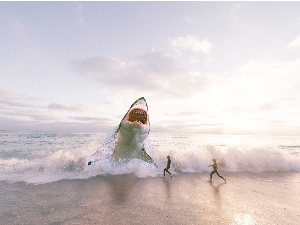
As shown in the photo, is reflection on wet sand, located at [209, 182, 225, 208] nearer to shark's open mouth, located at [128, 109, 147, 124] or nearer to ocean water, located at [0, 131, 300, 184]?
ocean water, located at [0, 131, 300, 184]

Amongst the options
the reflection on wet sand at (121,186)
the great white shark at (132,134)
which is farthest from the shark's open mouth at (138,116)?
the reflection on wet sand at (121,186)

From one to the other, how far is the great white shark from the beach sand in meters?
1.89

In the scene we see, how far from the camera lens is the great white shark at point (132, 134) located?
7285mm

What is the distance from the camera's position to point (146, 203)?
7113 millimetres

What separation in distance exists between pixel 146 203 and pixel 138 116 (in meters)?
3.88

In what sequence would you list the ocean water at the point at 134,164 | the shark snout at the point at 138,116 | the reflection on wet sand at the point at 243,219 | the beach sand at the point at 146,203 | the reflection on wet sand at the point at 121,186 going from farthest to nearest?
1. the ocean water at the point at 134,164
2. the reflection on wet sand at the point at 121,186
3. the shark snout at the point at 138,116
4. the beach sand at the point at 146,203
5. the reflection on wet sand at the point at 243,219

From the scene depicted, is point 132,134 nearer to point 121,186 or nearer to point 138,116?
point 138,116

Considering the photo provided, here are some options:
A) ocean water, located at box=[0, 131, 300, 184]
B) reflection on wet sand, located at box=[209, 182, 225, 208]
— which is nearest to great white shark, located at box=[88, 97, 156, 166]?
ocean water, located at box=[0, 131, 300, 184]

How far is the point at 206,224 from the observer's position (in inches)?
215

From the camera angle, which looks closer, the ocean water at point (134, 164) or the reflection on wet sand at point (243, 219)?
the reflection on wet sand at point (243, 219)

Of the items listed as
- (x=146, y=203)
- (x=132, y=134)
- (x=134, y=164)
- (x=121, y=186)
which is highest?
(x=132, y=134)

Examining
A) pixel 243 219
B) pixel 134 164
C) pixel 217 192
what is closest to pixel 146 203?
pixel 243 219

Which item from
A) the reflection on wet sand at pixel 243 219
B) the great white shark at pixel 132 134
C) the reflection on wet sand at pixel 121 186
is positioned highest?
the great white shark at pixel 132 134

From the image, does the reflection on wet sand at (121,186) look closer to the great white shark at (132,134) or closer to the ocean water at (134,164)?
the ocean water at (134,164)
